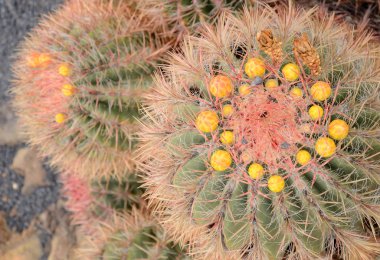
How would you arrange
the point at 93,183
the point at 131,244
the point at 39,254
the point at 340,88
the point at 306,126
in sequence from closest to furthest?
the point at 306,126 < the point at 340,88 < the point at 131,244 < the point at 93,183 < the point at 39,254

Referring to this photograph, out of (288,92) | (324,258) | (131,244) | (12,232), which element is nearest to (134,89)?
(131,244)

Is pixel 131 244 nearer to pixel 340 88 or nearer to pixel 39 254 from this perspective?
pixel 340 88

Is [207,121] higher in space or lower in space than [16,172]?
higher

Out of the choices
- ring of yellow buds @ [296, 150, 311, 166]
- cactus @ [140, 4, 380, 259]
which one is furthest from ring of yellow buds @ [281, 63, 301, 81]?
ring of yellow buds @ [296, 150, 311, 166]

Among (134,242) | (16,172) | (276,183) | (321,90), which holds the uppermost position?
(321,90)

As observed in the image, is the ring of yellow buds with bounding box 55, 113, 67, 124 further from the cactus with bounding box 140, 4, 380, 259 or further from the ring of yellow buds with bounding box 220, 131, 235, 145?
the ring of yellow buds with bounding box 220, 131, 235, 145

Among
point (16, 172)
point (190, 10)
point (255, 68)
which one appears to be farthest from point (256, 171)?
point (16, 172)

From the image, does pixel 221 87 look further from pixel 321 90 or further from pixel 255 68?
pixel 321 90

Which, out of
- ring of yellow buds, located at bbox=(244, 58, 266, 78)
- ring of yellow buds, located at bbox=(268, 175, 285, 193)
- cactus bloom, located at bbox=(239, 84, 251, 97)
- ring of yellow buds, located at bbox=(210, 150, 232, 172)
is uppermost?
ring of yellow buds, located at bbox=(244, 58, 266, 78)
